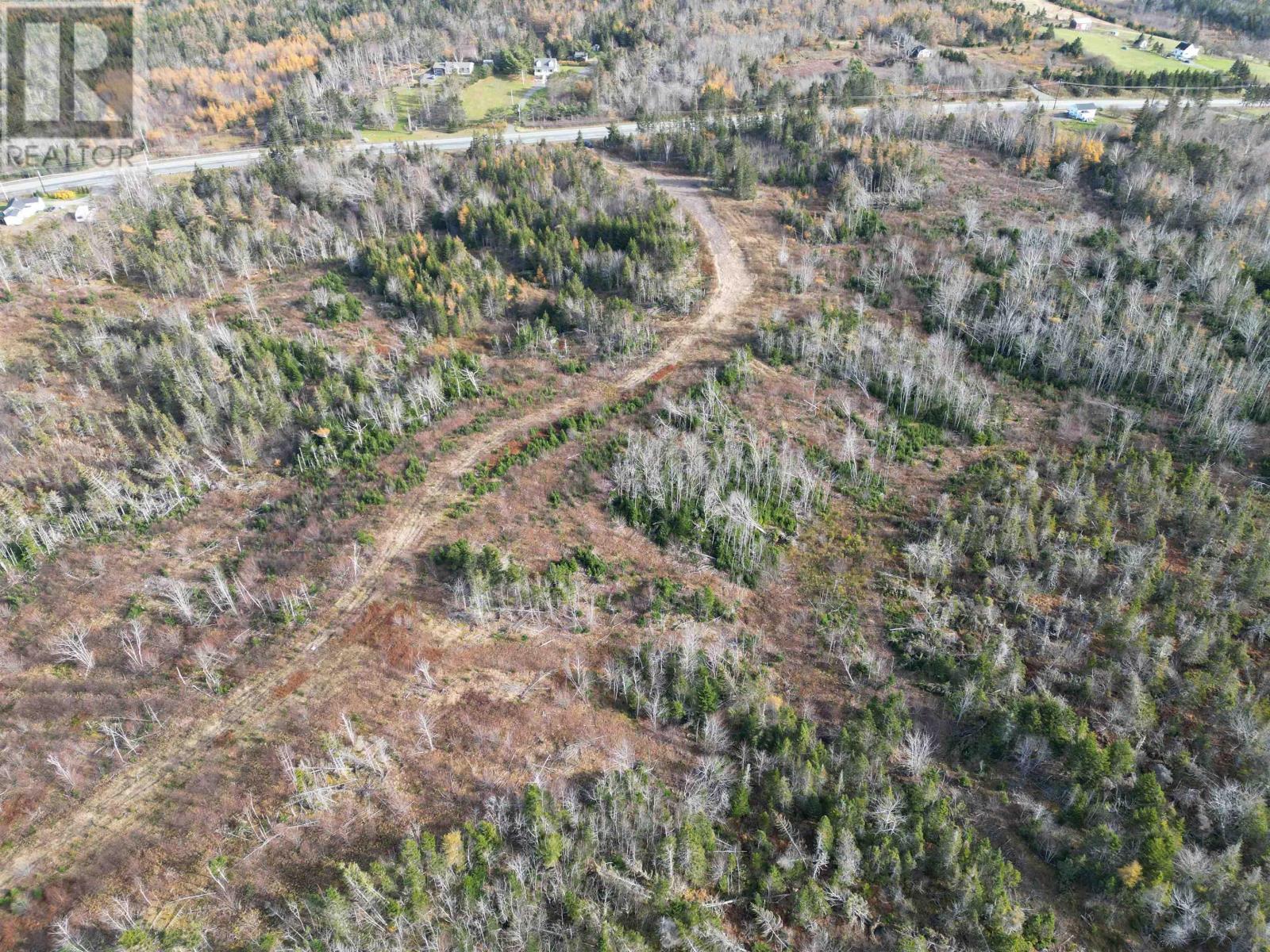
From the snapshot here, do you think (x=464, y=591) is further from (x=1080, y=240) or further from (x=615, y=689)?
(x=1080, y=240)

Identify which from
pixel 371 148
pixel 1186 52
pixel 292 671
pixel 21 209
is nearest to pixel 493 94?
pixel 371 148

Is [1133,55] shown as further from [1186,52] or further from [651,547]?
[651,547]

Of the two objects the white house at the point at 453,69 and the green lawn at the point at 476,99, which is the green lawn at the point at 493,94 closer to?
the green lawn at the point at 476,99

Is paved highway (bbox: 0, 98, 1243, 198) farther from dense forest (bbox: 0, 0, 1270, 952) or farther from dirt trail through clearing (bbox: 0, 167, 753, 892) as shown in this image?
dirt trail through clearing (bbox: 0, 167, 753, 892)

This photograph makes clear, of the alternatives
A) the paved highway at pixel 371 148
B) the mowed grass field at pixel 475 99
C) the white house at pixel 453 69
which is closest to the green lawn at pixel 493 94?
the mowed grass field at pixel 475 99

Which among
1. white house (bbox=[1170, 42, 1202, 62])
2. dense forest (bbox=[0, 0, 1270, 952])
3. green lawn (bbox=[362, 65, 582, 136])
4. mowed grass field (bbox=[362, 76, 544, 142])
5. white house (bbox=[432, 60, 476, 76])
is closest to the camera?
dense forest (bbox=[0, 0, 1270, 952])

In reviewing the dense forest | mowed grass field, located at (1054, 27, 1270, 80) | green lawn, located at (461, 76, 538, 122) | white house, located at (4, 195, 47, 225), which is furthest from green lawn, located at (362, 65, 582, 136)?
mowed grass field, located at (1054, 27, 1270, 80)

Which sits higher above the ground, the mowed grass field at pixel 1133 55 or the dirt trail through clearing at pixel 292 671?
the mowed grass field at pixel 1133 55
